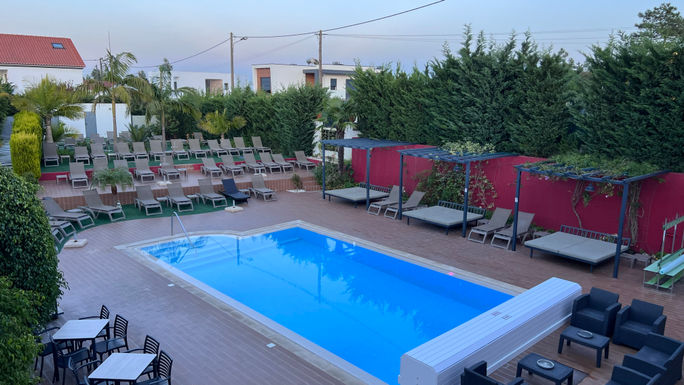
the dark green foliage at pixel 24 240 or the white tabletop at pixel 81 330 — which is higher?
the dark green foliage at pixel 24 240

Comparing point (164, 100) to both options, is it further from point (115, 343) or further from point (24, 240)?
point (115, 343)

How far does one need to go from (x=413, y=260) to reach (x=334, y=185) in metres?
8.22

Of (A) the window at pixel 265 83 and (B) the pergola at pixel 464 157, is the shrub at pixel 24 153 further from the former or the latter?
(A) the window at pixel 265 83

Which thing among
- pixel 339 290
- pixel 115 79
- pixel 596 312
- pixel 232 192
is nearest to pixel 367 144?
pixel 232 192

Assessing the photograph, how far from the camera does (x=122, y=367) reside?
5.75 meters

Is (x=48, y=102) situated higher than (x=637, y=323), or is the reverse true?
(x=48, y=102)

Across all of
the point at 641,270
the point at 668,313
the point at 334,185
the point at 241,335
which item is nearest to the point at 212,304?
the point at 241,335

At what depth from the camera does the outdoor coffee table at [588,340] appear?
258 inches

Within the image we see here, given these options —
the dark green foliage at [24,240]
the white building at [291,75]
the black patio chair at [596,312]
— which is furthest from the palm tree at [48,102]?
the white building at [291,75]

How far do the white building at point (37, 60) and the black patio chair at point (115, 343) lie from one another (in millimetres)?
32460

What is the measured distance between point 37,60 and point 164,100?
→ 1926 cm

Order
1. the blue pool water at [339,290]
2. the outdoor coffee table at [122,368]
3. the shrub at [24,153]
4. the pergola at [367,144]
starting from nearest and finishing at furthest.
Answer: the outdoor coffee table at [122,368]
the blue pool water at [339,290]
the shrub at [24,153]
the pergola at [367,144]

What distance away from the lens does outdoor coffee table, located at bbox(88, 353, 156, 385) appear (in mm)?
5492

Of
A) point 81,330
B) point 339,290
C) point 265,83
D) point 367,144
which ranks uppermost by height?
point 265,83
